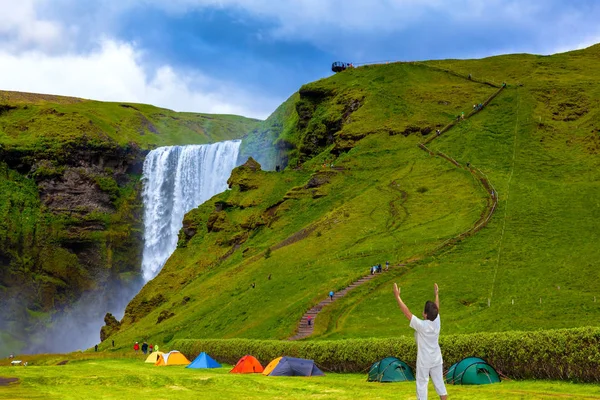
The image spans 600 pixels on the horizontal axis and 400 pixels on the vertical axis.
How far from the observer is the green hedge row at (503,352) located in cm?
2533

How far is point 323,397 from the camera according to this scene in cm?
2442

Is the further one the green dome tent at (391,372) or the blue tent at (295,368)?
the blue tent at (295,368)

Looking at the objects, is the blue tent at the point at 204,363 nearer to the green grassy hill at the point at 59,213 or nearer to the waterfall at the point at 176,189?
the waterfall at the point at 176,189

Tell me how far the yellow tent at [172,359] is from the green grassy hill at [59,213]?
260 ft

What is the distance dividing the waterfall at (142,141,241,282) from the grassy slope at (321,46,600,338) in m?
49.1

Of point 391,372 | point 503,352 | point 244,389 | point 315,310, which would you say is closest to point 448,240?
point 315,310

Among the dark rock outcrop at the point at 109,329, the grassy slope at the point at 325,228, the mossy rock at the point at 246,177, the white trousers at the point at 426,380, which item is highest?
the mossy rock at the point at 246,177

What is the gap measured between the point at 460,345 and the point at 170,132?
172747 mm

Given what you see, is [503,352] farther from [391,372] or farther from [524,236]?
[524,236]

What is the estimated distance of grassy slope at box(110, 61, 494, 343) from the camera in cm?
6272

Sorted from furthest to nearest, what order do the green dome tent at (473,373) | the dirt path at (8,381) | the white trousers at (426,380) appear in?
the dirt path at (8,381)
the green dome tent at (473,373)
the white trousers at (426,380)

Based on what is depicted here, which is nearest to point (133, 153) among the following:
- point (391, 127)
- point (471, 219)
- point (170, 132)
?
point (170, 132)

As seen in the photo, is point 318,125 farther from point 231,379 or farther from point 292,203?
point 231,379

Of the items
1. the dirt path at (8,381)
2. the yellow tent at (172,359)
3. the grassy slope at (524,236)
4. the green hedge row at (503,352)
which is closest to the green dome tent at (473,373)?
the green hedge row at (503,352)
